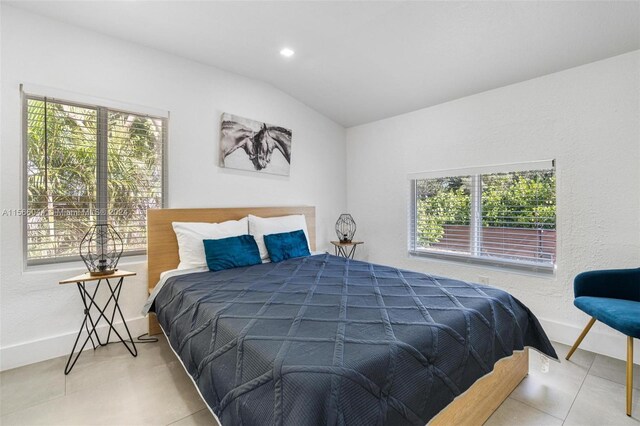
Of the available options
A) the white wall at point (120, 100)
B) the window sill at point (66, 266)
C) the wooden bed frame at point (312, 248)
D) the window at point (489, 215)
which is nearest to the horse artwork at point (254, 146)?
the white wall at point (120, 100)

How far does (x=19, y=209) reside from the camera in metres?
2.18

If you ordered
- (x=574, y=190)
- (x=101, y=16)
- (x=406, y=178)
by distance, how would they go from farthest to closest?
1. (x=406, y=178)
2. (x=574, y=190)
3. (x=101, y=16)

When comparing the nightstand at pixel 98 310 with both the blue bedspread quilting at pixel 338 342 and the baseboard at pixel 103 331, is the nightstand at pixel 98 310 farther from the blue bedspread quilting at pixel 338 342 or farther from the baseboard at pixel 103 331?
the blue bedspread quilting at pixel 338 342

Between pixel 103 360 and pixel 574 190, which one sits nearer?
pixel 103 360

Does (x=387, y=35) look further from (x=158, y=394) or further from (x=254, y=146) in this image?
(x=158, y=394)

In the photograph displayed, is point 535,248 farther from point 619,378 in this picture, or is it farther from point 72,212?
point 72,212

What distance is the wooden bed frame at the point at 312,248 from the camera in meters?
1.48

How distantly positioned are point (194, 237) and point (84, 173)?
1.02 meters

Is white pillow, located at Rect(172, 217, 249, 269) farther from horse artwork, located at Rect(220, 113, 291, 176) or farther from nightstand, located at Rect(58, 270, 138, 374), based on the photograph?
horse artwork, located at Rect(220, 113, 291, 176)

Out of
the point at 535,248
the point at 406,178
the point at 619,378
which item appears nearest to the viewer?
the point at 619,378

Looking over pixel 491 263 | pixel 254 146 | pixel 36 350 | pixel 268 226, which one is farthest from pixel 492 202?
pixel 36 350

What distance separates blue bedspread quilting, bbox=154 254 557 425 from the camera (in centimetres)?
103

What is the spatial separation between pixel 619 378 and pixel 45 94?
15.3 ft

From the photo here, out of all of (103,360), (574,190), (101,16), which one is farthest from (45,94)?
(574,190)
